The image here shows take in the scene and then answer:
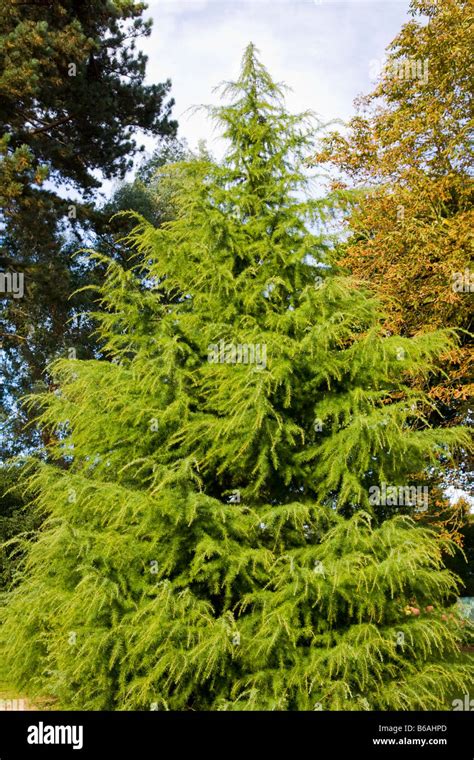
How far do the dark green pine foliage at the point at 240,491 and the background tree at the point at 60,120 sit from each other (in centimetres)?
720

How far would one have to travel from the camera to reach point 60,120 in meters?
15.1

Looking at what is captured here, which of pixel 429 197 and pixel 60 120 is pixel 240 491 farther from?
pixel 60 120

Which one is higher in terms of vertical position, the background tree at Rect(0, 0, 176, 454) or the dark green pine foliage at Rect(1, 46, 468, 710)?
the background tree at Rect(0, 0, 176, 454)

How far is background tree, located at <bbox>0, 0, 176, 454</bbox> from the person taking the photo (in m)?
13.1

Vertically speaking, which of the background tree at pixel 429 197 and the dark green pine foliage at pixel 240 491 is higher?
the background tree at pixel 429 197

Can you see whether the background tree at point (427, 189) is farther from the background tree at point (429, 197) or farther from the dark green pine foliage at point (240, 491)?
the dark green pine foliage at point (240, 491)

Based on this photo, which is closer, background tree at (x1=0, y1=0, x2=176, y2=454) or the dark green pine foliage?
the dark green pine foliage

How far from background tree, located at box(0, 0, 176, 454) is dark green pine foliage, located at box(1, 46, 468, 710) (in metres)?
7.20

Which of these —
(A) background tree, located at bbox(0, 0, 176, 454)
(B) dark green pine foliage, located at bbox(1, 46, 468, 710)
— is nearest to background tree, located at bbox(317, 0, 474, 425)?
(B) dark green pine foliage, located at bbox(1, 46, 468, 710)

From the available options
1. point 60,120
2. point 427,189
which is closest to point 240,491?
point 427,189

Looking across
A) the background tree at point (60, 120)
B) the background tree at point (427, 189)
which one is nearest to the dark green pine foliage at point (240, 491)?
the background tree at point (427, 189)

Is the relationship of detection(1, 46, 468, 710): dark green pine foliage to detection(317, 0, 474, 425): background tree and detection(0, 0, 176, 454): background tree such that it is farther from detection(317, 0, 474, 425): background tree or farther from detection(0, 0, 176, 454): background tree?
detection(0, 0, 176, 454): background tree

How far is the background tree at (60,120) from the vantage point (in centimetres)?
1307
